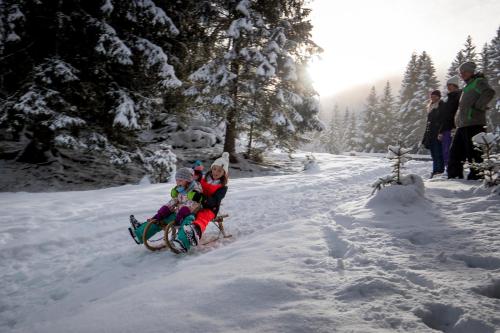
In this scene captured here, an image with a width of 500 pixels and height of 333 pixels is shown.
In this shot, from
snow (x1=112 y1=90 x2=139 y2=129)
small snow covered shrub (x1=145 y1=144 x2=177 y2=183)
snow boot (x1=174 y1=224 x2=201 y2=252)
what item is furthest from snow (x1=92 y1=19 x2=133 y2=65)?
snow boot (x1=174 y1=224 x2=201 y2=252)

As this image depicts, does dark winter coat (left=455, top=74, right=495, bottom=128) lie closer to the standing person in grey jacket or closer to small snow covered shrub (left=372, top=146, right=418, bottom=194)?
the standing person in grey jacket

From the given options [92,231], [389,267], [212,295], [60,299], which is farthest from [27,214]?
[389,267]

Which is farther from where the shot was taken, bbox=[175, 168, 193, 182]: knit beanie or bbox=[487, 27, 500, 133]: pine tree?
bbox=[487, 27, 500, 133]: pine tree

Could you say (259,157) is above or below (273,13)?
below

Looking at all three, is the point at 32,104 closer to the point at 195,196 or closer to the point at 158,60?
the point at 158,60

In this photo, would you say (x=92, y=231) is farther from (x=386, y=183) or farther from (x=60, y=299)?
(x=386, y=183)

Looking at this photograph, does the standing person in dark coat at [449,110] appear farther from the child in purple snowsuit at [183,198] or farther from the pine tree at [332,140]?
the pine tree at [332,140]

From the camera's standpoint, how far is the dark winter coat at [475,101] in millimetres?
6047

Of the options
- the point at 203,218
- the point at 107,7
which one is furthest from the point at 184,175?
the point at 107,7

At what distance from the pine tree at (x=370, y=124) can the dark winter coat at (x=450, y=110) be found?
132ft

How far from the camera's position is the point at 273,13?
1443cm

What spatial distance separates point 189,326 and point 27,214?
4.96 metres

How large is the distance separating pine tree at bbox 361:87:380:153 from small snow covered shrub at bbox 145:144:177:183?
40670mm

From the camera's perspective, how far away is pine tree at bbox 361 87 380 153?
4634 cm
